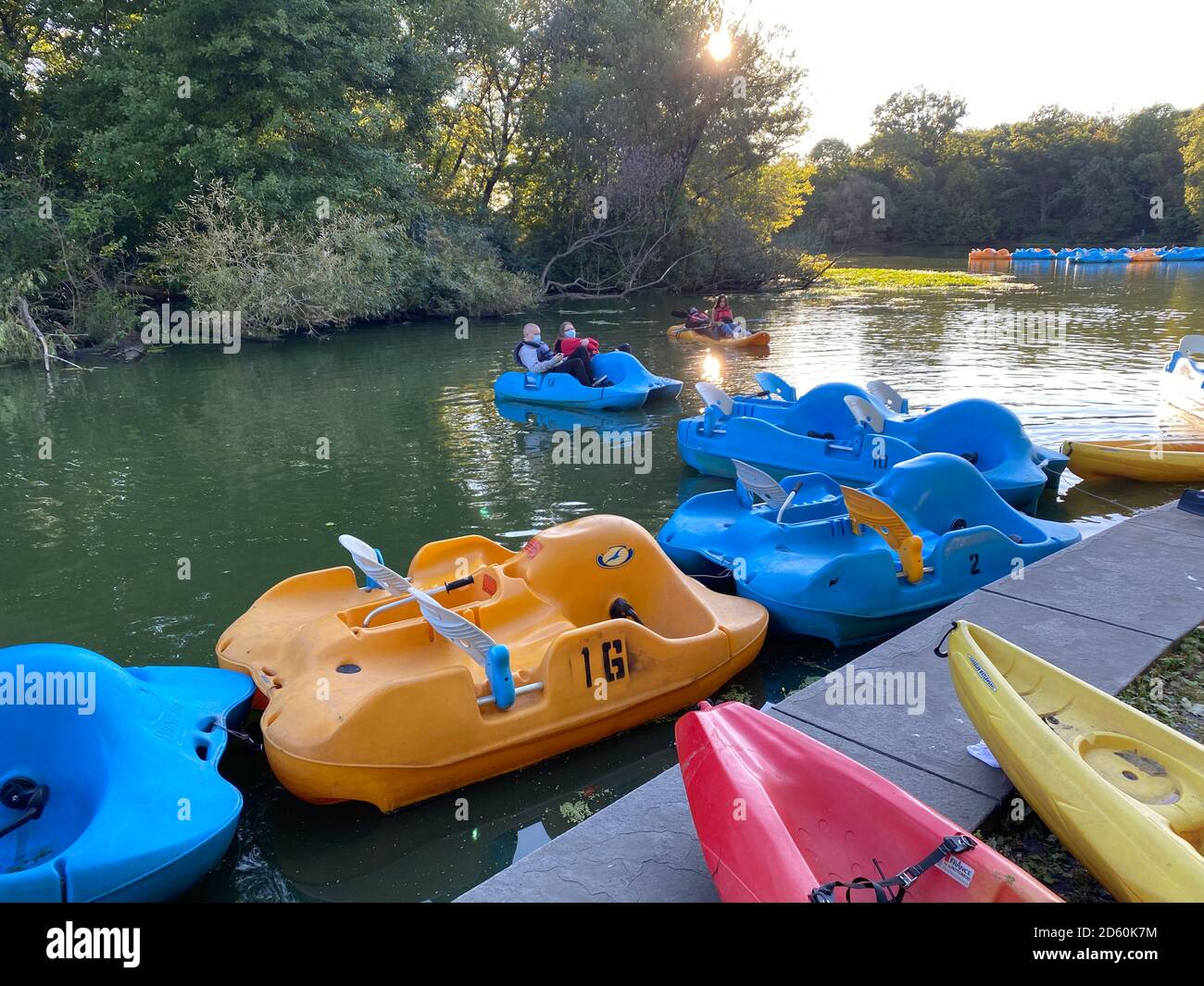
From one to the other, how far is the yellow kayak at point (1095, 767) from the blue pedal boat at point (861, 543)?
179 cm

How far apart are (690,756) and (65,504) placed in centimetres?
785

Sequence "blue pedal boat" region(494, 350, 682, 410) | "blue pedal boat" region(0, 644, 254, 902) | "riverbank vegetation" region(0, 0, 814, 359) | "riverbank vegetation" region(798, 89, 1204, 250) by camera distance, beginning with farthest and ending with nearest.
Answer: "riverbank vegetation" region(798, 89, 1204, 250), "riverbank vegetation" region(0, 0, 814, 359), "blue pedal boat" region(494, 350, 682, 410), "blue pedal boat" region(0, 644, 254, 902)

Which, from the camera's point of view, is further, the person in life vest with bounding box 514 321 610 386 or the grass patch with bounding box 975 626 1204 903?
the person in life vest with bounding box 514 321 610 386

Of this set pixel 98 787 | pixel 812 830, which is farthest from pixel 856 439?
pixel 98 787

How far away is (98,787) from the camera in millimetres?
3307

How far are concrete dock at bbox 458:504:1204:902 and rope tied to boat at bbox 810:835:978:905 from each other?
0.58 metres

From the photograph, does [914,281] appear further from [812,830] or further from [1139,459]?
[812,830]

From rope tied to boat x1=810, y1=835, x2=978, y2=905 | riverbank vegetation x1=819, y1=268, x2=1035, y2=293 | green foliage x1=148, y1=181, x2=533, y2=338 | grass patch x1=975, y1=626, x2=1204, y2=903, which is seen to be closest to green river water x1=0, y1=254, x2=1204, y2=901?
green foliage x1=148, y1=181, x2=533, y2=338

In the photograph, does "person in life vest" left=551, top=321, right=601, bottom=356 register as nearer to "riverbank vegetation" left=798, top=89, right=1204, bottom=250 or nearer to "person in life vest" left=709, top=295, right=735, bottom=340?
"person in life vest" left=709, top=295, right=735, bottom=340

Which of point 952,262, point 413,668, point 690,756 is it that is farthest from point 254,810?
point 952,262

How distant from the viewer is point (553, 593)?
4852 millimetres

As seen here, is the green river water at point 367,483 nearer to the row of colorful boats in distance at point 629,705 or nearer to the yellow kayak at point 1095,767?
the row of colorful boats in distance at point 629,705

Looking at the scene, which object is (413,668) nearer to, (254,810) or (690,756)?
(254,810)

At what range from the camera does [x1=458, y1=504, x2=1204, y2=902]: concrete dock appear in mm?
2799
